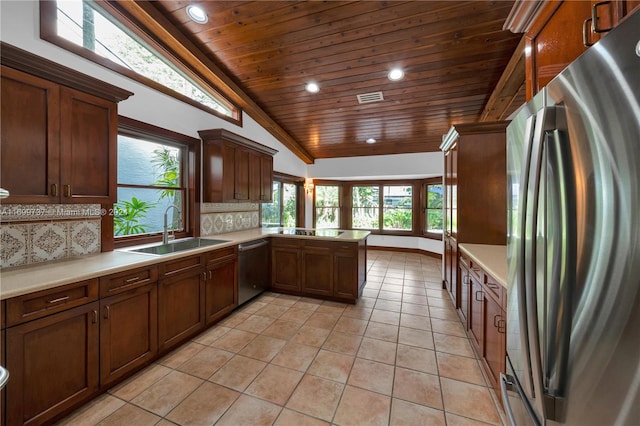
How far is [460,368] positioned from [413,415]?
0.71m

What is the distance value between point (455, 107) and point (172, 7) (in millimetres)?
3767

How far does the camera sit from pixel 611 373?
0.57m

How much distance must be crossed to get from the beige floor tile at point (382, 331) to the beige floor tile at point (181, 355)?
1.65m

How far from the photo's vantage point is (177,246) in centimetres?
295

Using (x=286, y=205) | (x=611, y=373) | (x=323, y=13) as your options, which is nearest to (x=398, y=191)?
(x=286, y=205)

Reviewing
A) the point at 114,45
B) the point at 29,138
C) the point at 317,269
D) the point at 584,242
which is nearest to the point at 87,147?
the point at 29,138

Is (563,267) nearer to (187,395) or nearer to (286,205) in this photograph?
(187,395)

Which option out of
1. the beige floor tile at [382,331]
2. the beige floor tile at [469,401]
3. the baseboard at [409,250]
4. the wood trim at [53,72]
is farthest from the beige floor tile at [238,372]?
the baseboard at [409,250]

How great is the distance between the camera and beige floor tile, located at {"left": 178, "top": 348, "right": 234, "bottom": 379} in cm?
206

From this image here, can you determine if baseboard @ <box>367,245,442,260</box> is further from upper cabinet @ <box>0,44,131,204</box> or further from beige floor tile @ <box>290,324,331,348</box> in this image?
upper cabinet @ <box>0,44,131,204</box>

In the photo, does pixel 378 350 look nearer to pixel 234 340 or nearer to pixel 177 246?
pixel 234 340

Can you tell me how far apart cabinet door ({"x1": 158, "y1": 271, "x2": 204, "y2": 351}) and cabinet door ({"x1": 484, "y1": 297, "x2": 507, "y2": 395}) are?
2.52 m

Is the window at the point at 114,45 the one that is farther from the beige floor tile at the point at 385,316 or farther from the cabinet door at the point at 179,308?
the beige floor tile at the point at 385,316

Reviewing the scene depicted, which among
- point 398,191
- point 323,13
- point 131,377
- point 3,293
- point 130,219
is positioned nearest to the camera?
point 3,293
